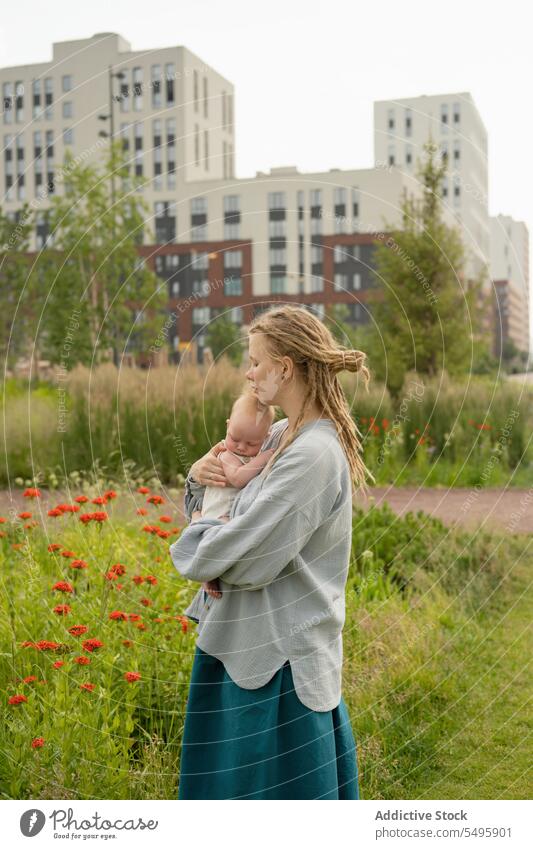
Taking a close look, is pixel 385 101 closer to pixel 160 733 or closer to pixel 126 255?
pixel 160 733

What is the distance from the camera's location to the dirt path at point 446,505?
6676 mm

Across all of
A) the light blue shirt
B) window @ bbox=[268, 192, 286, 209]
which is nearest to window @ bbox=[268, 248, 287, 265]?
window @ bbox=[268, 192, 286, 209]

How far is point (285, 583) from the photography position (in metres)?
2.39

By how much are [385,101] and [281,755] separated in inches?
109

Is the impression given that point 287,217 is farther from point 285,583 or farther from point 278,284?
point 285,583

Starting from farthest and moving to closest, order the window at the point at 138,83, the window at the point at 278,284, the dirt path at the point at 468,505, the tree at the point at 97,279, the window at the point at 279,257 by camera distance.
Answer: the window at the point at 279,257, the window at the point at 278,284, the tree at the point at 97,279, the dirt path at the point at 468,505, the window at the point at 138,83

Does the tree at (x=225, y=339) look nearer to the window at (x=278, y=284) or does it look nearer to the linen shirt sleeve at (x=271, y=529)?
the window at (x=278, y=284)

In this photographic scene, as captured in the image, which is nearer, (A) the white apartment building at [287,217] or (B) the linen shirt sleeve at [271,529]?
(B) the linen shirt sleeve at [271,529]

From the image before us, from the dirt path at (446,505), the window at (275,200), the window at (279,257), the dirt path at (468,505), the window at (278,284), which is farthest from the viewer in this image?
the window at (279,257)

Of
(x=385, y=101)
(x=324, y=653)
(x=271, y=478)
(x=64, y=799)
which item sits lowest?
(x=64, y=799)

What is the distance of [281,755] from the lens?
97.8 inches

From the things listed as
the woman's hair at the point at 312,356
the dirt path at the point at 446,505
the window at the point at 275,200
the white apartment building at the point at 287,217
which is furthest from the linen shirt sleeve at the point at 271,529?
the window at the point at 275,200

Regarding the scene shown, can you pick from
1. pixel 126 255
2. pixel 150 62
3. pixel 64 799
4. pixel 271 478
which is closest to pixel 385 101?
pixel 150 62

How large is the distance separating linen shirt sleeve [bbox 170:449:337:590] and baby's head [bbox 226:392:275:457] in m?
0.18
